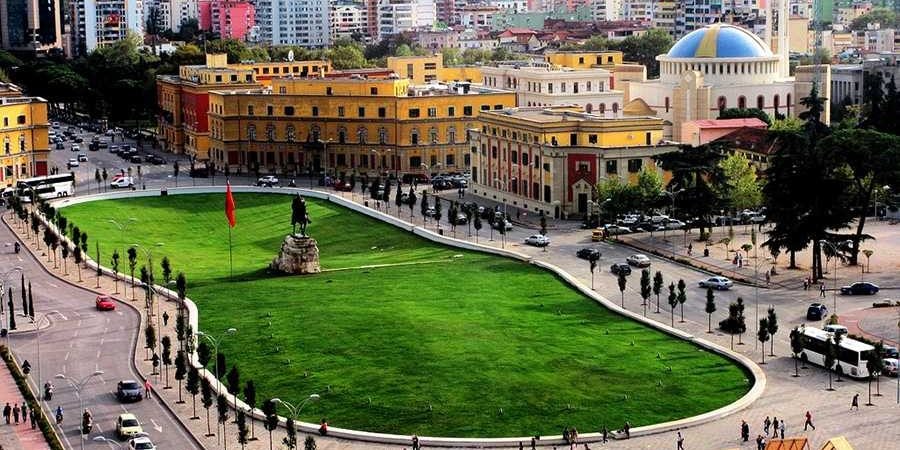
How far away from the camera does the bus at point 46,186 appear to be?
131m

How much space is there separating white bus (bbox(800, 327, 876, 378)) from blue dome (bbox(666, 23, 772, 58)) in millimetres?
79909

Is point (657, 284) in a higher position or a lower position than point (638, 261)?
higher

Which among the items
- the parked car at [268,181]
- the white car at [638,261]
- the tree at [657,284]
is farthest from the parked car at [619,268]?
the parked car at [268,181]

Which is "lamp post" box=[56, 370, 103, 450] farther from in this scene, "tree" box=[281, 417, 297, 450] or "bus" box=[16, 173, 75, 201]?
"bus" box=[16, 173, 75, 201]

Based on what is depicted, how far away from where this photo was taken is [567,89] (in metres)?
155

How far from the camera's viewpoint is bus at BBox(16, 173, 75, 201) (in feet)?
431

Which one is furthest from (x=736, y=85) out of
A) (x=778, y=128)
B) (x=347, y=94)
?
(x=347, y=94)

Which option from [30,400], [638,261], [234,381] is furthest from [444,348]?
[638,261]

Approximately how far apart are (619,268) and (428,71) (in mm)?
84863

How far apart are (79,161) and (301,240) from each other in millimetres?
61308

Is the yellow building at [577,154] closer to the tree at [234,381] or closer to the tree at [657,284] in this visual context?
the tree at [657,284]

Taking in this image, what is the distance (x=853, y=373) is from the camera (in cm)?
7506

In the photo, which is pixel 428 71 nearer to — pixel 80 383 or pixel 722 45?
pixel 722 45

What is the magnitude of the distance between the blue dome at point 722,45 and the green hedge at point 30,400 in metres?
88.8
